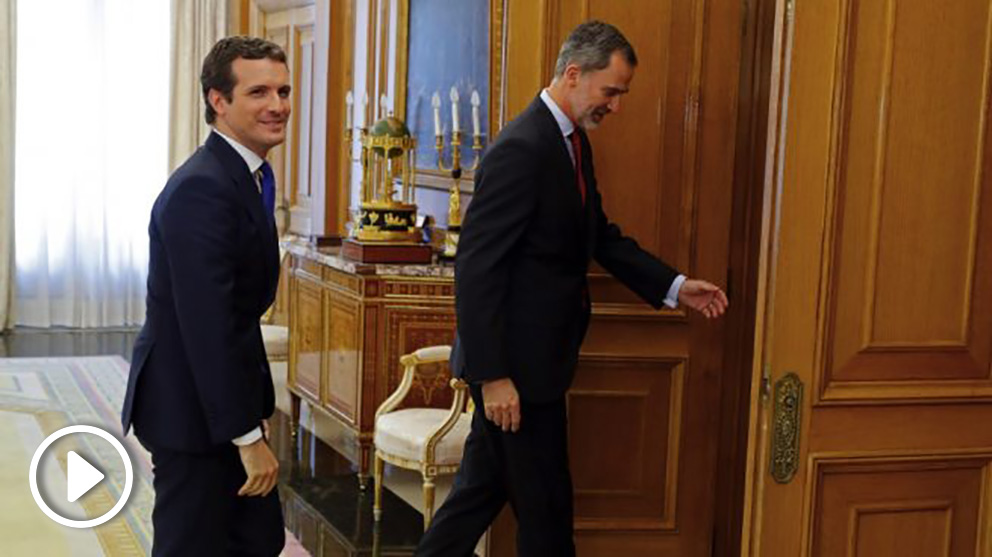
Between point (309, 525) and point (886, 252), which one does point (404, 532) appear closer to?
point (309, 525)

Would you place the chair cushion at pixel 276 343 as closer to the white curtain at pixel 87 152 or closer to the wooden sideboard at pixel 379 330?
the wooden sideboard at pixel 379 330

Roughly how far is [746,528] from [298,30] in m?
5.93

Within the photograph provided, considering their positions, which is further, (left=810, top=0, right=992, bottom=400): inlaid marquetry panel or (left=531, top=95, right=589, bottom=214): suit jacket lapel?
(left=531, top=95, right=589, bottom=214): suit jacket lapel

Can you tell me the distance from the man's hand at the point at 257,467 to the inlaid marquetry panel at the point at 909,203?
1.17 metres

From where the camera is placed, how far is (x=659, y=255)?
317 centimetres

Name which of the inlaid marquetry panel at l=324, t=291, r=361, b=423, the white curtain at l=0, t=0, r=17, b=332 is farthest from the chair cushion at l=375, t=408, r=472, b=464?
the white curtain at l=0, t=0, r=17, b=332

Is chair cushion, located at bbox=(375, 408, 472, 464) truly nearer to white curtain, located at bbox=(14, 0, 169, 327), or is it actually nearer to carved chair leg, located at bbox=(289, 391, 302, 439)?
carved chair leg, located at bbox=(289, 391, 302, 439)

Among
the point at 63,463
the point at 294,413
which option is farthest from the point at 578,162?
the point at 294,413

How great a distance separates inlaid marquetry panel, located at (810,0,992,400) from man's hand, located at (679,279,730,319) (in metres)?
0.70

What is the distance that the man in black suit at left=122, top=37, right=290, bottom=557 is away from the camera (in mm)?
2236

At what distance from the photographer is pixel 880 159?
2.26 m

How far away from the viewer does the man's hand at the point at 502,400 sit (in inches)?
110

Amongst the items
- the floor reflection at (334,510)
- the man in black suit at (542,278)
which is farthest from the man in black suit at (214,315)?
the floor reflection at (334,510)

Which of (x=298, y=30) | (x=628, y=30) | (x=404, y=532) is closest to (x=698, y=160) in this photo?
(x=628, y=30)
